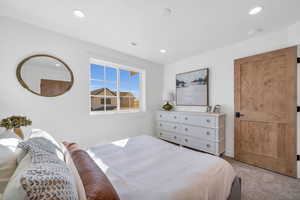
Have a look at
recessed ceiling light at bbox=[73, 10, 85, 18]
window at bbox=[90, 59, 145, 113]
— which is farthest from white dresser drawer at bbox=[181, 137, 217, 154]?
recessed ceiling light at bbox=[73, 10, 85, 18]

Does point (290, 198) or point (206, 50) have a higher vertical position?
point (206, 50)

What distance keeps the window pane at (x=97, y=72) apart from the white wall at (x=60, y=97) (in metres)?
0.23

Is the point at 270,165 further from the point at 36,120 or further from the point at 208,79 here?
the point at 36,120

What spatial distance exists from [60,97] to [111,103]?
1.08 meters

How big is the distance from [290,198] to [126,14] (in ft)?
10.6

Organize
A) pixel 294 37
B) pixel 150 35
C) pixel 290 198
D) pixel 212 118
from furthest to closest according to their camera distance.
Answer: pixel 212 118, pixel 150 35, pixel 294 37, pixel 290 198

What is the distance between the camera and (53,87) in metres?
2.18

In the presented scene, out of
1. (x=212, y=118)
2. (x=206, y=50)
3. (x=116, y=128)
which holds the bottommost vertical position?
(x=116, y=128)

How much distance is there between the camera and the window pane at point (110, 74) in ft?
9.90

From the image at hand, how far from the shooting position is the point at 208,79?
297cm

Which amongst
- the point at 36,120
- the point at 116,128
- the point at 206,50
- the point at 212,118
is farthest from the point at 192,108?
the point at 36,120

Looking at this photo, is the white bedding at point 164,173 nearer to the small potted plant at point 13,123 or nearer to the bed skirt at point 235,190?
the bed skirt at point 235,190

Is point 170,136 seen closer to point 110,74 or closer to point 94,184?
point 110,74

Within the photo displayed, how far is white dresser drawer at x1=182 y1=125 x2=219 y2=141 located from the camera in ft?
8.14
